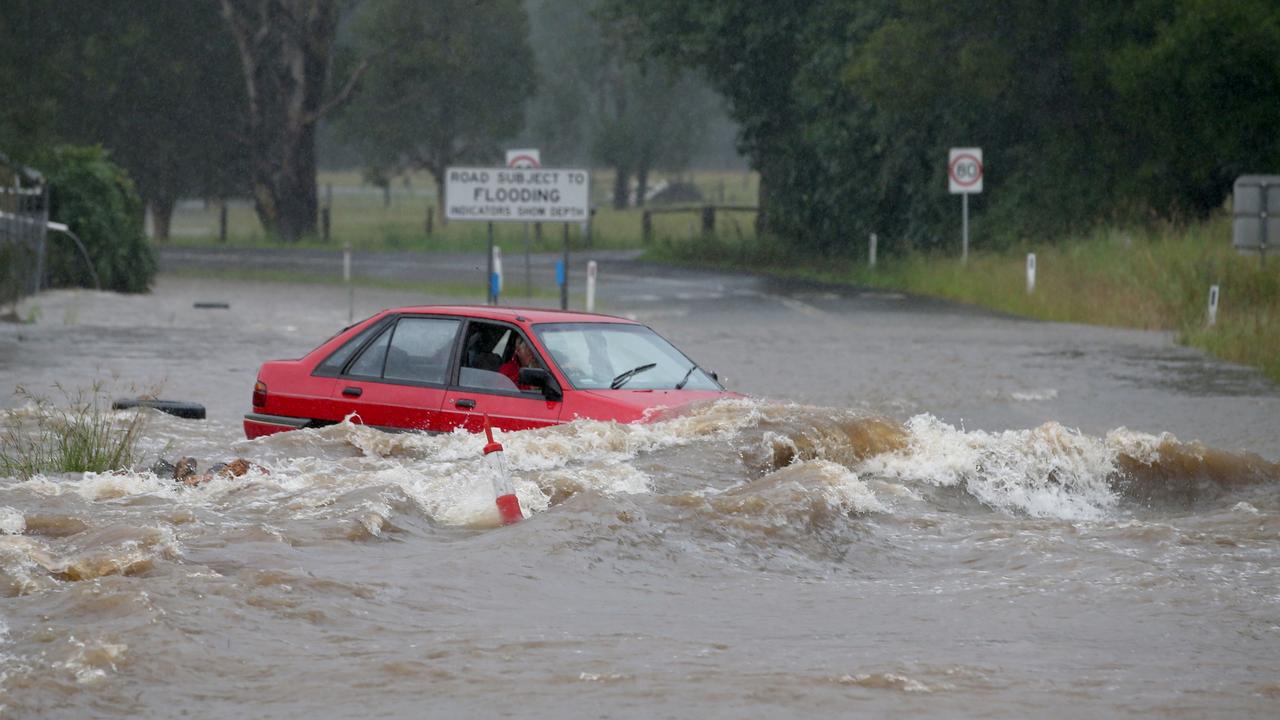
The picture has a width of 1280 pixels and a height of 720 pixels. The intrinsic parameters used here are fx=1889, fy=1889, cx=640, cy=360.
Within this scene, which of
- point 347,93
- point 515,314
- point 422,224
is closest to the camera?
point 515,314

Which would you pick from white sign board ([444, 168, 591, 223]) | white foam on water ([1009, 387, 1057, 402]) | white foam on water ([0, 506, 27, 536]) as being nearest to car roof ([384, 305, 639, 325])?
white foam on water ([0, 506, 27, 536])

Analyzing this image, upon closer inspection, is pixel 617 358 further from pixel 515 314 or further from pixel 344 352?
pixel 344 352

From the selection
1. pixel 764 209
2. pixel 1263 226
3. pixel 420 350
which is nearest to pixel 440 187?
pixel 764 209

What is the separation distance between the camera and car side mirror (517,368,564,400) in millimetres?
11312

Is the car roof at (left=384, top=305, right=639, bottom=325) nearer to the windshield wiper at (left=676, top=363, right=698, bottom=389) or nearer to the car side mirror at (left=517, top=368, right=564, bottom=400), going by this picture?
the windshield wiper at (left=676, top=363, right=698, bottom=389)

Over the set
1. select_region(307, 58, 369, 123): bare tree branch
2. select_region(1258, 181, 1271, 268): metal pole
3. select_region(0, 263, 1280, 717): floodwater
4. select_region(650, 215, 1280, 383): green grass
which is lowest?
select_region(0, 263, 1280, 717): floodwater

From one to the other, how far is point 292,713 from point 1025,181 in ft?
124

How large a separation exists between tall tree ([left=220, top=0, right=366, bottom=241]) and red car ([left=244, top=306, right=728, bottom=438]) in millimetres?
43003

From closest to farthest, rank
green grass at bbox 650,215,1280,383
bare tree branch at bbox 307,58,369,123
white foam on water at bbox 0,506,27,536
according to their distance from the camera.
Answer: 1. white foam on water at bbox 0,506,27,536
2. green grass at bbox 650,215,1280,383
3. bare tree branch at bbox 307,58,369,123

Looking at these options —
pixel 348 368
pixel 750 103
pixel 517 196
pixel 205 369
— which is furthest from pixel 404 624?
pixel 750 103

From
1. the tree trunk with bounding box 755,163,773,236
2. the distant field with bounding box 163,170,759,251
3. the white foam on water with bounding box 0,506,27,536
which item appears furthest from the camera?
the distant field with bounding box 163,170,759,251

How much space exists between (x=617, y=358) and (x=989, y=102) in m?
31.1

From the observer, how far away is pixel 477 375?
38.8 ft

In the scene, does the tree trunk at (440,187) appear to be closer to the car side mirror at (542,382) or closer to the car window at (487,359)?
the car window at (487,359)
